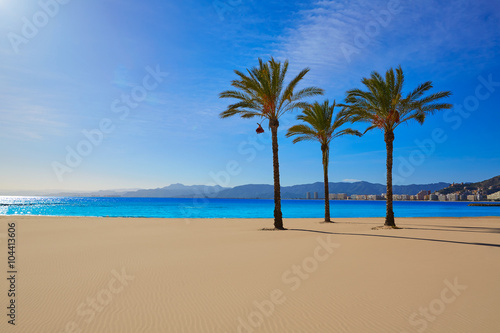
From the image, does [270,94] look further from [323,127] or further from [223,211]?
[223,211]

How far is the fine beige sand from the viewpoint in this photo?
15.1 ft

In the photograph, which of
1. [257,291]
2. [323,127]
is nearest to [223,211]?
[323,127]

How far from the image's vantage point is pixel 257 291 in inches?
237

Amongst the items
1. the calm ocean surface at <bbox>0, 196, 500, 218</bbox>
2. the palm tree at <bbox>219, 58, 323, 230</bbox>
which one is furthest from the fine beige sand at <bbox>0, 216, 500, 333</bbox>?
the calm ocean surface at <bbox>0, 196, 500, 218</bbox>

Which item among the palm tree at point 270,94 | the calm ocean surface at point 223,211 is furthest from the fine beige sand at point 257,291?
the calm ocean surface at point 223,211

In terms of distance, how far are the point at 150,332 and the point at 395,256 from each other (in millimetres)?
7702

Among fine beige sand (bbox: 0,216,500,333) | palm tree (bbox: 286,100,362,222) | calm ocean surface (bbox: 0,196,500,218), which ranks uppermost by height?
palm tree (bbox: 286,100,362,222)

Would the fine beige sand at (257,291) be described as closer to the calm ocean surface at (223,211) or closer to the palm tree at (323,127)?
the palm tree at (323,127)

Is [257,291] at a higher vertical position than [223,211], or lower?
higher

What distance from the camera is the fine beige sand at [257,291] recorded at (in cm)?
459

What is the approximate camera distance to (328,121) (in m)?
24.8

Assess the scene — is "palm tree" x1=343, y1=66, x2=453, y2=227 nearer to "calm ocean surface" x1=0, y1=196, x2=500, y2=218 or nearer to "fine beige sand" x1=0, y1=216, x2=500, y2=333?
"fine beige sand" x1=0, y1=216, x2=500, y2=333

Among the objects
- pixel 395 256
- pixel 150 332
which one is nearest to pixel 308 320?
pixel 150 332

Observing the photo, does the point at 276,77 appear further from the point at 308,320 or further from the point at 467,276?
the point at 308,320
